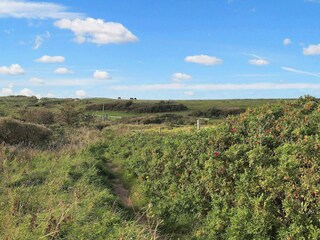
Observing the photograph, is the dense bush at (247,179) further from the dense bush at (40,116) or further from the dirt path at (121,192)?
the dense bush at (40,116)

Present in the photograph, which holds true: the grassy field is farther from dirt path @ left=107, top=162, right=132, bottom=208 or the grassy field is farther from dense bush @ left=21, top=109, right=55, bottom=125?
dense bush @ left=21, top=109, right=55, bottom=125

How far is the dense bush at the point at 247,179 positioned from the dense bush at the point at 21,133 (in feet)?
44.4

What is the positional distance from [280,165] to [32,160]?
10.3 meters

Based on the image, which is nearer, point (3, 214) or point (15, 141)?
point (3, 214)

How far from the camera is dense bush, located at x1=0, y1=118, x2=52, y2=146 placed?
73.7 feet

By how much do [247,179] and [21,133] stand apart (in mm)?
19092

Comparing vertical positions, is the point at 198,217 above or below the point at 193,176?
below

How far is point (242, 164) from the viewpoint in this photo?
7.93 metres

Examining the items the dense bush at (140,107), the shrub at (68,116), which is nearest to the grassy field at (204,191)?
the shrub at (68,116)

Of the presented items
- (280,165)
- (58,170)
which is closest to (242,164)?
(280,165)

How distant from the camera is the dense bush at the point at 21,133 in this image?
73.7 ft

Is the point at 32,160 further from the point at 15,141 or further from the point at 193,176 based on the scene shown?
the point at 15,141

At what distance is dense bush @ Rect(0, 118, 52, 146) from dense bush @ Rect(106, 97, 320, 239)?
44.4ft

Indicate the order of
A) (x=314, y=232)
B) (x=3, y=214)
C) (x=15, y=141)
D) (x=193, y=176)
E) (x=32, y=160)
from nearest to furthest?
(x=314, y=232) → (x=3, y=214) → (x=193, y=176) → (x=32, y=160) → (x=15, y=141)
